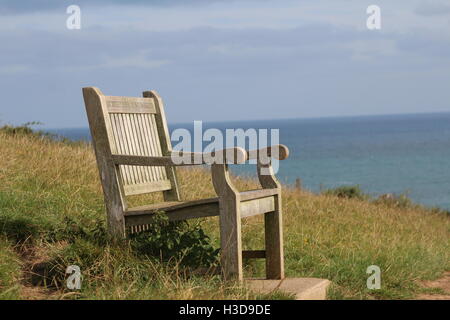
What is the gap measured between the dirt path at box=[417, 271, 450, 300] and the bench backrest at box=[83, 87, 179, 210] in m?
2.17

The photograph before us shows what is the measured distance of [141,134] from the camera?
5.48m

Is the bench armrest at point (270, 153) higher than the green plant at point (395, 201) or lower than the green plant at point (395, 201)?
higher

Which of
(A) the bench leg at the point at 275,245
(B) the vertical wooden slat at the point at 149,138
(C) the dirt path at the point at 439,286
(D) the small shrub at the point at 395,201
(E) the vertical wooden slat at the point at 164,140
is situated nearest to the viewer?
(A) the bench leg at the point at 275,245

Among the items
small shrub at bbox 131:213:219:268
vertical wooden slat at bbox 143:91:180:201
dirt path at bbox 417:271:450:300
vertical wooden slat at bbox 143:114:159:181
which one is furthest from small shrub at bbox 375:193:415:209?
small shrub at bbox 131:213:219:268

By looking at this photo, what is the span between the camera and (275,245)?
200 inches

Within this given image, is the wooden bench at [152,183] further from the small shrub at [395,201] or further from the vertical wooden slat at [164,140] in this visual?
the small shrub at [395,201]

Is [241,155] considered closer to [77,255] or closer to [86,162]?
[77,255]

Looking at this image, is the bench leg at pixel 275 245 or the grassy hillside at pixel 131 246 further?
the bench leg at pixel 275 245

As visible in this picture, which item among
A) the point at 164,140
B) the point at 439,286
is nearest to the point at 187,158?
the point at 164,140

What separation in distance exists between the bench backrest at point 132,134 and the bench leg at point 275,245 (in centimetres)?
99

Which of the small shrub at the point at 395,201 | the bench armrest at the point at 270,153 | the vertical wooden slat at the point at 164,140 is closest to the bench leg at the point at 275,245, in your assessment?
the bench armrest at the point at 270,153

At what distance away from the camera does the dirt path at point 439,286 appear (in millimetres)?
5383

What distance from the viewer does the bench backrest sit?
4988 mm
